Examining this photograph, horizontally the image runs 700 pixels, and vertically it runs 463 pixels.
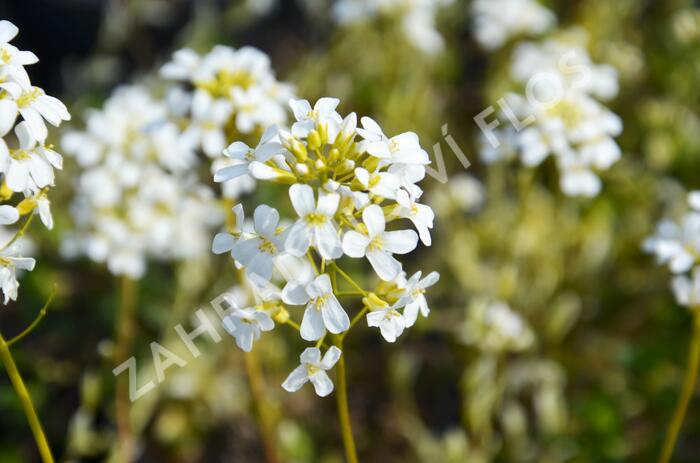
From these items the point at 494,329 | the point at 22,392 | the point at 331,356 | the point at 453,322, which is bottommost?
the point at 453,322

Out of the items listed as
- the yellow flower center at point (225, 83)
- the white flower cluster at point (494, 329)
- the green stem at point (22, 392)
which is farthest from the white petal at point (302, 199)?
the white flower cluster at point (494, 329)

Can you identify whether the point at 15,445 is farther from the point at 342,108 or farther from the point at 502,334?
the point at 342,108

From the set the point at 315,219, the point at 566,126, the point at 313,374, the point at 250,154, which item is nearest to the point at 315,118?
the point at 250,154

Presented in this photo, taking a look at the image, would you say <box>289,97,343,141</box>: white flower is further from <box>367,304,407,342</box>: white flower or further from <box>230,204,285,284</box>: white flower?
<box>367,304,407,342</box>: white flower

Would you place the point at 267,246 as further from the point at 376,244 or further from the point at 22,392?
the point at 22,392

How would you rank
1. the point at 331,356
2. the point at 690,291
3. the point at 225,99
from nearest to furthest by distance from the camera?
1. the point at 331,356
2. the point at 690,291
3. the point at 225,99

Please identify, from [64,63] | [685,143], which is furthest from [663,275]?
[64,63]

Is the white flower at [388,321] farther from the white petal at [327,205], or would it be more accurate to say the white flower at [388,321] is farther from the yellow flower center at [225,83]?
the yellow flower center at [225,83]
